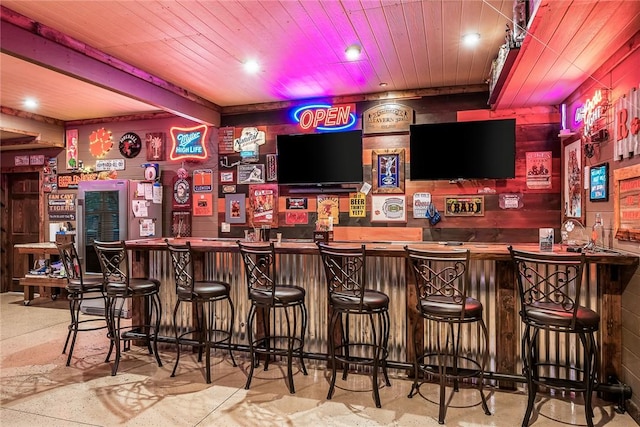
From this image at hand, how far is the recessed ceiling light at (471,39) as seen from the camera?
3.29 metres

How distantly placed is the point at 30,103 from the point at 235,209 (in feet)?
10.1

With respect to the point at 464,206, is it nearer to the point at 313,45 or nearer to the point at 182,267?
the point at 313,45

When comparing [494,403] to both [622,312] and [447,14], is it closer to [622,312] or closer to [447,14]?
[622,312]

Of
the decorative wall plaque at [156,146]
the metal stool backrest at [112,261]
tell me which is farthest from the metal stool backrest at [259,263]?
the decorative wall plaque at [156,146]

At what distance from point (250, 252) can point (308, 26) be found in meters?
1.87

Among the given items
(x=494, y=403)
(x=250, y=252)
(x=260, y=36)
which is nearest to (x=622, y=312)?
(x=494, y=403)

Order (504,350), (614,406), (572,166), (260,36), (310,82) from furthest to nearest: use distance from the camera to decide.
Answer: (310,82)
(572,166)
(260,36)
(504,350)
(614,406)

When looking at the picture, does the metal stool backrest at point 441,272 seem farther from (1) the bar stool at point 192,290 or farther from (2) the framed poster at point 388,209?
(2) the framed poster at point 388,209

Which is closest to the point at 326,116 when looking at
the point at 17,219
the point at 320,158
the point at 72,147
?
the point at 320,158

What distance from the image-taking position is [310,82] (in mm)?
4465

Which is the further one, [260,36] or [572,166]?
[572,166]

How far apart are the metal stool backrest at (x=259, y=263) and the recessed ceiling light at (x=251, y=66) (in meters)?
1.86

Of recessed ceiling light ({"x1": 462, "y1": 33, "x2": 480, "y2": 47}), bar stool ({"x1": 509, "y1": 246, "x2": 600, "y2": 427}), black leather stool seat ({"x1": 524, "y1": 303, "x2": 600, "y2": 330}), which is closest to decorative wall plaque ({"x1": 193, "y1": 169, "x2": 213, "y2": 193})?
recessed ceiling light ({"x1": 462, "y1": 33, "x2": 480, "y2": 47})

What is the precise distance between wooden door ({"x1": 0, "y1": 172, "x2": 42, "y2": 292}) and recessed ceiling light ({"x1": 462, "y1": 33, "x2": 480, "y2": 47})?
7.12 meters
